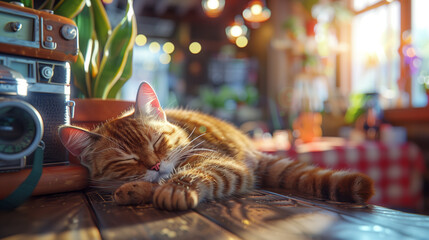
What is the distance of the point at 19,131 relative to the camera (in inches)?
20.1

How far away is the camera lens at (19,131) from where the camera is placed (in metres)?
0.49

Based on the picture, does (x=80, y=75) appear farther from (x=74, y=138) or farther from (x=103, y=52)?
(x=74, y=138)

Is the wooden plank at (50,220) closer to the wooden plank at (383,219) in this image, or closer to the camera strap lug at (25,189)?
the camera strap lug at (25,189)

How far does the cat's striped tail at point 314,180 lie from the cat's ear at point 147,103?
0.34m

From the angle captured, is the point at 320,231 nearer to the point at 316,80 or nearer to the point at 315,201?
the point at 315,201

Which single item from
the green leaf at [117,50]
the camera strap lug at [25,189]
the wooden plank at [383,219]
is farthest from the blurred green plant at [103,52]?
the wooden plank at [383,219]

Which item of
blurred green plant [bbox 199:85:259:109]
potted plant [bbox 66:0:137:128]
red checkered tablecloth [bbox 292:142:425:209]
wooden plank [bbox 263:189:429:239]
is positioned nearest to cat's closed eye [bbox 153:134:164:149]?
potted plant [bbox 66:0:137:128]

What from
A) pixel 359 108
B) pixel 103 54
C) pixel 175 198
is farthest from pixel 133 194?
pixel 359 108

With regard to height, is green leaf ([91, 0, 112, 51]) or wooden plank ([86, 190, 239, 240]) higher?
green leaf ([91, 0, 112, 51])

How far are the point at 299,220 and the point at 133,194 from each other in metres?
0.31

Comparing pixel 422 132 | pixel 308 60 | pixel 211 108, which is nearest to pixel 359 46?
pixel 308 60

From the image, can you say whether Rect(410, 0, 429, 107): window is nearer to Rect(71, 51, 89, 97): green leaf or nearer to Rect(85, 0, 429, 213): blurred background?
Rect(85, 0, 429, 213): blurred background

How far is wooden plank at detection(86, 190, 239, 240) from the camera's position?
0.39 metres

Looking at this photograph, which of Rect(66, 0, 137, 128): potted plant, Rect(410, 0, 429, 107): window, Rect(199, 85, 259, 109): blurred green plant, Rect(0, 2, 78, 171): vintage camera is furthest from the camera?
Rect(199, 85, 259, 109): blurred green plant
